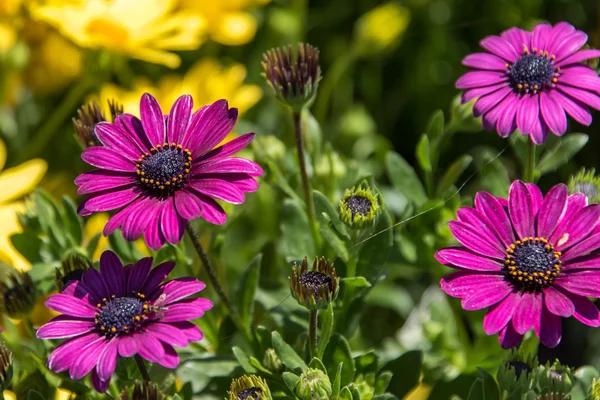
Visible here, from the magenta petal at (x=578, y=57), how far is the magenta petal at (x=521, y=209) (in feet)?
0.61

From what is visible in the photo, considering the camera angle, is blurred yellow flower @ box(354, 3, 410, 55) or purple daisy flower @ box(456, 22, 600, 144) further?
blurred yellow flower @ box(354, 3, 410, 55)

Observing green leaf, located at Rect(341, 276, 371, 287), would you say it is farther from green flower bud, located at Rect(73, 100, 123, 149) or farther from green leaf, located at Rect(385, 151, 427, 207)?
green flower bud, located at Rect(73, 100, 123, 149)

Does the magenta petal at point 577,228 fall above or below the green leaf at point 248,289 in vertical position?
above

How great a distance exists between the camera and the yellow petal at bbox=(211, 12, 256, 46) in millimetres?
Result: 1487

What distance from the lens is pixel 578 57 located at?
90cm

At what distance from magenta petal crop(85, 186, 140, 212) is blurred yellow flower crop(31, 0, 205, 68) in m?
0.52

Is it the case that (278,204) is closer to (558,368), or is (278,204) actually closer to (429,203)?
(429,203)

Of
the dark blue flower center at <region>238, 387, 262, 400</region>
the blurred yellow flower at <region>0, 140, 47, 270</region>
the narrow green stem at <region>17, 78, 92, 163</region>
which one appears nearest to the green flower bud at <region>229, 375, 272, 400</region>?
the dark blue flower center at <region>238, 387, 262, 400</region>

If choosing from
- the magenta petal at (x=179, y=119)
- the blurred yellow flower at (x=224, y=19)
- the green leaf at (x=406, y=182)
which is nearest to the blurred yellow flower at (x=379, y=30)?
the blurred yellow flower at (x=224, y=19)

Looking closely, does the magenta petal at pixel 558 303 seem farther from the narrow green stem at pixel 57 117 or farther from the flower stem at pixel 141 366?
the narrow green stem at pixel 57 117

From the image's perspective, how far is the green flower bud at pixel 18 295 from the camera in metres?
0.91

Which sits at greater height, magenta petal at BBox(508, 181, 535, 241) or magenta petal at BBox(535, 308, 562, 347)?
magenta petal at BBox(508, 181, 535, 241)

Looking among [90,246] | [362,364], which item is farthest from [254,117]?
[362,364]

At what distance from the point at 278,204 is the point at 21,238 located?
45cm
